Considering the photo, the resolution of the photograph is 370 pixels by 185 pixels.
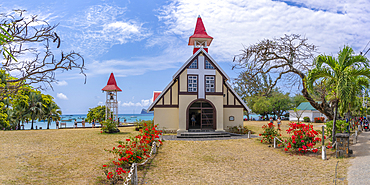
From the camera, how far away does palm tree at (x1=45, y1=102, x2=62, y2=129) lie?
37.5 metres

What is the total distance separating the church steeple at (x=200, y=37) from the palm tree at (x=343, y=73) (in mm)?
13105

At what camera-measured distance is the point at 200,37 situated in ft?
79.4

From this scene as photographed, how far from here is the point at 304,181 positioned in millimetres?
8852

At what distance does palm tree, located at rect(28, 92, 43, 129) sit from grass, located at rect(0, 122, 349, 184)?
23.5m

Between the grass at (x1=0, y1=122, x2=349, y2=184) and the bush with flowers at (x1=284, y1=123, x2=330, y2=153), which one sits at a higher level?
the bush with flowers at (x1=284, y1=123, x2=330, y2=153)

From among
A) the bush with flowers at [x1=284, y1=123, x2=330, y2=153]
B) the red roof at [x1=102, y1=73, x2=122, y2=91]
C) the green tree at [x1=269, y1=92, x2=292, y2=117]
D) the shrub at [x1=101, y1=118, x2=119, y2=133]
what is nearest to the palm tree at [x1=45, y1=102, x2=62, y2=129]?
the red roof at [x1=102, y1=73, x2=122, y2=91]

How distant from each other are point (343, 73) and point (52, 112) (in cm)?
4034

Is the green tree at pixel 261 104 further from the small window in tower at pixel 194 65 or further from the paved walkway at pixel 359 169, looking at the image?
the paved walkway at pixel 359 169

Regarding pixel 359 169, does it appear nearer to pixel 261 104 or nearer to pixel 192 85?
pixel 192 85

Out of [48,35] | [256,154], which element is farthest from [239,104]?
[48,35]

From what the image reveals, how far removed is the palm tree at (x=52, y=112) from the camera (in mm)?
37459

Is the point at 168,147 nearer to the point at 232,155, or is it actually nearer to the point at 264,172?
the point at 232,155

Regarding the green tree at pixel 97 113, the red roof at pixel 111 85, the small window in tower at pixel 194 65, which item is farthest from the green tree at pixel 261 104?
the green tree at pixel 97 113

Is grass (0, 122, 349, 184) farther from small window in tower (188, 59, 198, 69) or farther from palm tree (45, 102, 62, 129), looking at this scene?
palm tree (45, 102, 62, 129)
